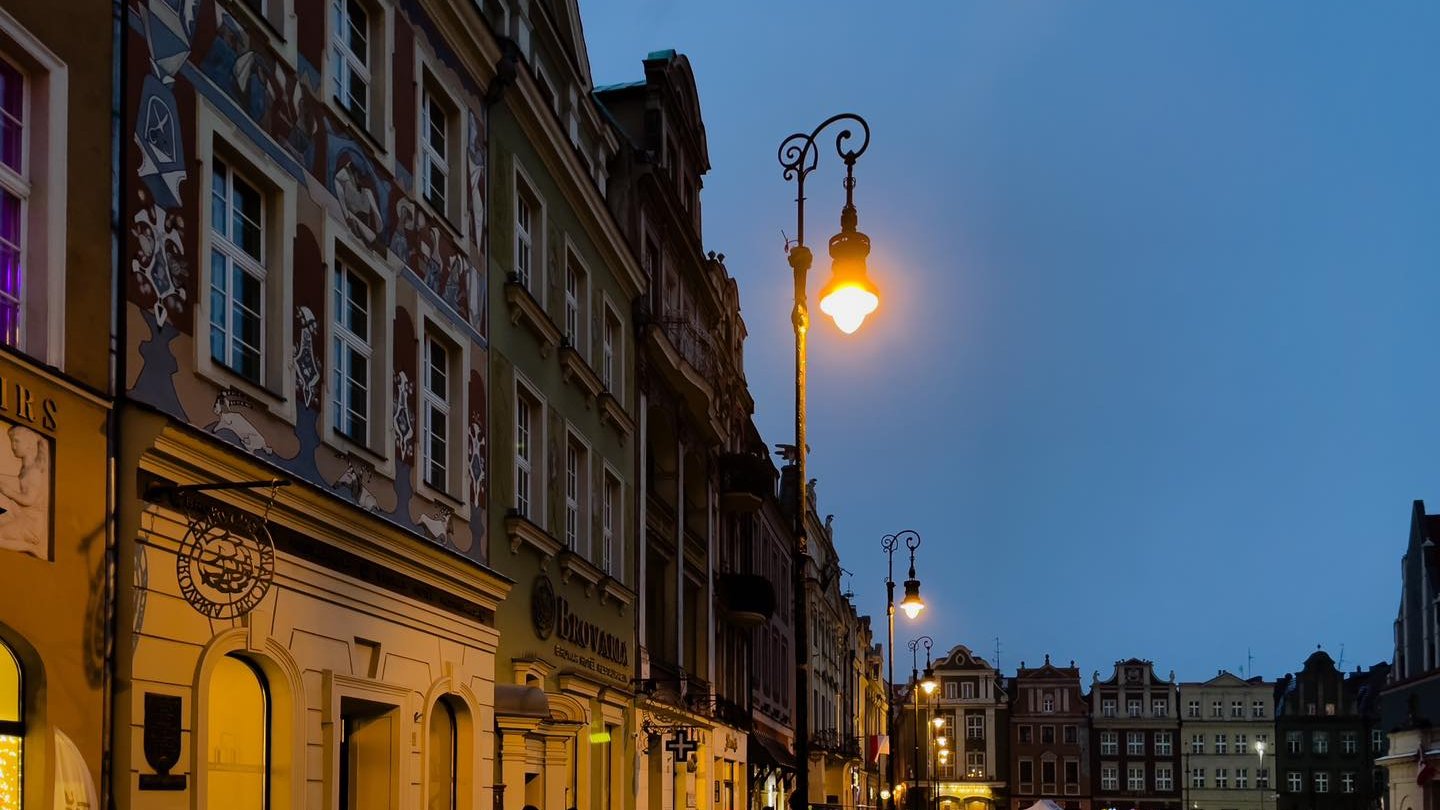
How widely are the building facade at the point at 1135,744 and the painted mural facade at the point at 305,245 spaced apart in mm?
98702

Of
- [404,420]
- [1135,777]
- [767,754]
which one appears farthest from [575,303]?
[1135,777]

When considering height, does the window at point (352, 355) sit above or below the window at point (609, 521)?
above

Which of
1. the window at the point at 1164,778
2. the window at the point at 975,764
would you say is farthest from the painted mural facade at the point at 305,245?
the window at the point at 1164,778

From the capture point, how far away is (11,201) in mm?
8750

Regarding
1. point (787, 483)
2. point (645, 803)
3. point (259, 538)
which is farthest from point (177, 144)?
point (787, 483)

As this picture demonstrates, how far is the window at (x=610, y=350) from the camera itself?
2517cm

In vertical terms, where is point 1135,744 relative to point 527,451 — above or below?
below

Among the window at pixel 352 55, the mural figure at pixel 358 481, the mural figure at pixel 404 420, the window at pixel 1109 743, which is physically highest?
the window at pixel 352 55

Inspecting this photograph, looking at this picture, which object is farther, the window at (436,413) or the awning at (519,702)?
the awning at (519,702)

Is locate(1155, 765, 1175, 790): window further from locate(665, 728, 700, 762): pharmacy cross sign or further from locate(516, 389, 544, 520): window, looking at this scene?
locate(516, 389, 544, 520): window

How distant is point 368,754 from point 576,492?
8.85 m

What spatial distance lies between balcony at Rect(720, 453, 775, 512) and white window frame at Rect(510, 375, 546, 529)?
1650 centimetres

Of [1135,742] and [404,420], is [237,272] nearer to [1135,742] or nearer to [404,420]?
[404,420]

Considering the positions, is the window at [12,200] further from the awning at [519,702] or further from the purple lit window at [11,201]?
the awning at [519,702]
